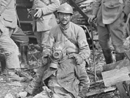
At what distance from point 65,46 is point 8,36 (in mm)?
1716

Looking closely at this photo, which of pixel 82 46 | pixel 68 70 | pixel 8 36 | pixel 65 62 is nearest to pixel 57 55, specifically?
pixel 65 62

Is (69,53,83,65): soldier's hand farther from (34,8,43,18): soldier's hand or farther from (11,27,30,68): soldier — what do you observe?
(11,27,30,68): soldier

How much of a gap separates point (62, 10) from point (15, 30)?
7.18 ft

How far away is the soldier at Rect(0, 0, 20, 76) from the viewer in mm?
6172

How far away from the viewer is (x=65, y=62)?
4.96m

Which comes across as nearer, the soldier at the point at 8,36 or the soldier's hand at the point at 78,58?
the soldier's hand at the point at 78,58

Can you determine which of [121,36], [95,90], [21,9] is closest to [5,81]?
[95,90]

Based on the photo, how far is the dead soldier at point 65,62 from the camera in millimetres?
4855

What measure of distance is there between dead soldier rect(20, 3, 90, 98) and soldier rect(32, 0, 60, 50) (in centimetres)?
144

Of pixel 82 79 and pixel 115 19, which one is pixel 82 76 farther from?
pixel 115 19

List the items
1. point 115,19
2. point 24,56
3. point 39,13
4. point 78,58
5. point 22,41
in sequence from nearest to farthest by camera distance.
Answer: point 78,58 → point 115,19 → point 39,13 → point 22,41 → point 24,56

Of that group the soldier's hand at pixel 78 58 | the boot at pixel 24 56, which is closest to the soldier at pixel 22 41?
the boot at pixel 24 56

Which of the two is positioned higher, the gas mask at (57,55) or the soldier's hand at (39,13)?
the soldier's hand at (39,13)

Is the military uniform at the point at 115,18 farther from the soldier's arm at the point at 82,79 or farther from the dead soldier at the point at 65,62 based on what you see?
the soldier's arm at the point at 82,79
